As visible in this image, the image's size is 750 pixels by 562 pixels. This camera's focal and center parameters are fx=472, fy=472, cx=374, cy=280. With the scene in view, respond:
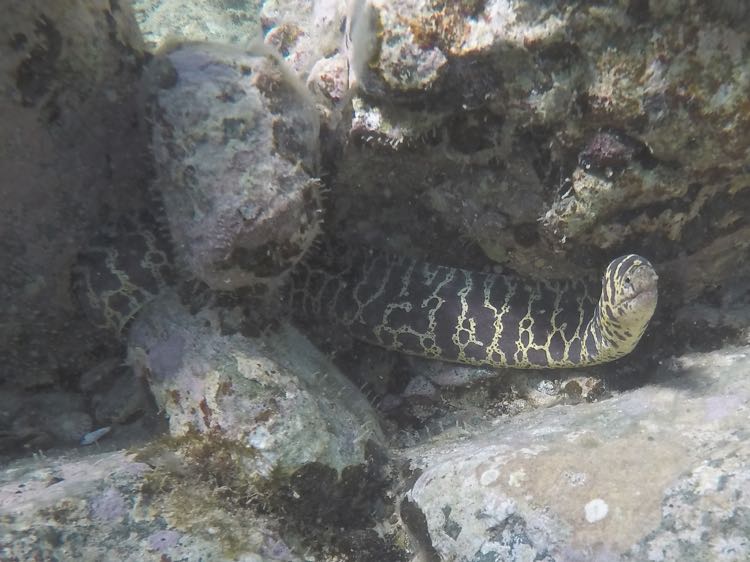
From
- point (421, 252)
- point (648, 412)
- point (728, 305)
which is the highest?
point (421, 252)

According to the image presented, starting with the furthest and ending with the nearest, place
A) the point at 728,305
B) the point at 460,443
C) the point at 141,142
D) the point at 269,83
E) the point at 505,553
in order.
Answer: the point at 728,305, the point at 460,443, the point at 141,142, the point at 269,83, the point at 505,553

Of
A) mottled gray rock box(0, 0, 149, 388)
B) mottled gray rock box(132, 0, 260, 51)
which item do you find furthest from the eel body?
mottled gray rock box(132, 0, 260, 51)

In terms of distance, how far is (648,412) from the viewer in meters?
4.06


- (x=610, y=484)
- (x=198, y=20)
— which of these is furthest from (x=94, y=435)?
(x=198, y=20)

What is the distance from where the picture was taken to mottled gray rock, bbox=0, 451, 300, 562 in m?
3.09

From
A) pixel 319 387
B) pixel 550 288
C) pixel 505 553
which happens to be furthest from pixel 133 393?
pixel 550 288

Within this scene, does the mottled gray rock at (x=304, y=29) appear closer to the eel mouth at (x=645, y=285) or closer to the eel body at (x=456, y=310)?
the eel body at (x=456, y=310)

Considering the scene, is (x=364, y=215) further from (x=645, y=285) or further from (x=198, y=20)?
(x=198, y=20)

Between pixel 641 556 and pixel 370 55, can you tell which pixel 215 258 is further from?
pixel 641 556

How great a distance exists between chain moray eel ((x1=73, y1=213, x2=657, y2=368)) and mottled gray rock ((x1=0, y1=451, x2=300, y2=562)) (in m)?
1.56

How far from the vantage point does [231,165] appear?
3.70 meters

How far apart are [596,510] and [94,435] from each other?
16.5ft

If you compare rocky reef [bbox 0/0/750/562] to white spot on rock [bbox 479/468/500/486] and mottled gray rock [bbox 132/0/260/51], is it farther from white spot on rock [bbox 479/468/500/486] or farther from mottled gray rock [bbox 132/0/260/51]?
mottled gray rock [bbox 132/0/260/51]

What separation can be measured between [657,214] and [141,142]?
4.63m
